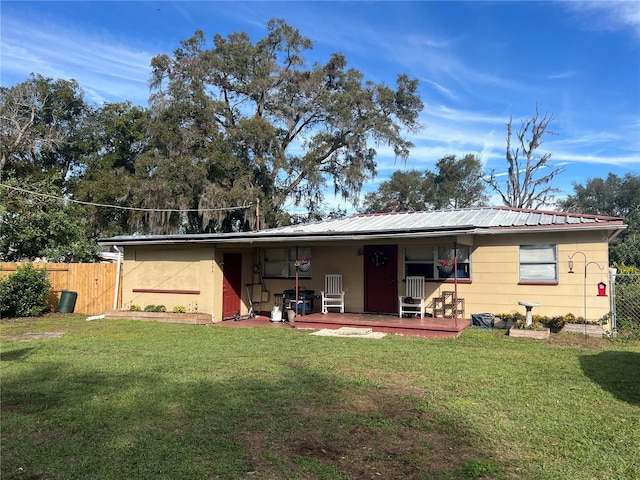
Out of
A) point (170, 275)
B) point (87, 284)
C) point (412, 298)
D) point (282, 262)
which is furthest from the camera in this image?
point (87, 284)

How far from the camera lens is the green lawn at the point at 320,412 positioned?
3.52 metres

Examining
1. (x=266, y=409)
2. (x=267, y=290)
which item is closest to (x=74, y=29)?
(x=267, y=290)

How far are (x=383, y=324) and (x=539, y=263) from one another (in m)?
4.08

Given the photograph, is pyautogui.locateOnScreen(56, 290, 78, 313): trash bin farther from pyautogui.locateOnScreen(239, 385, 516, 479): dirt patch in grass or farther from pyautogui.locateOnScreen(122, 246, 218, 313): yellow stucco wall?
pyautogui.locateOnScreen(239, 385, 516, 479): dirt patch in grass

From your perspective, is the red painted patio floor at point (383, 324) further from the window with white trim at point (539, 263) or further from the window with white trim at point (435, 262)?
the window with white trim at point (539, 263)

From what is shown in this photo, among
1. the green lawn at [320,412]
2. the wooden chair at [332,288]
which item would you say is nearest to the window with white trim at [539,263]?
the green lawn at [320,412]

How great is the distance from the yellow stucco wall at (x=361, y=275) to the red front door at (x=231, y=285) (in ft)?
0.59

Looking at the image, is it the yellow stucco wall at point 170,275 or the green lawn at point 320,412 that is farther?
the yellow stucco wall at point 170,275

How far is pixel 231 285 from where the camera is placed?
13367 millimetres

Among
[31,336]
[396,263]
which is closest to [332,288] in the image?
[396,263]

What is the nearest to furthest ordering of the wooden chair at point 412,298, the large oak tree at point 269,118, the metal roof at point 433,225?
the metal roof at point 433,225, the wooden chair at point 412,298, the large oak tree at point 269,118

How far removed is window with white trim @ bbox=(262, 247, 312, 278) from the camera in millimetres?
13359

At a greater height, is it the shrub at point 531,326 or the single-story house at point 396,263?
the single-story house at point 396,263

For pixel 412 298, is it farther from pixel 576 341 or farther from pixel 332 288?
pixel 576 341
